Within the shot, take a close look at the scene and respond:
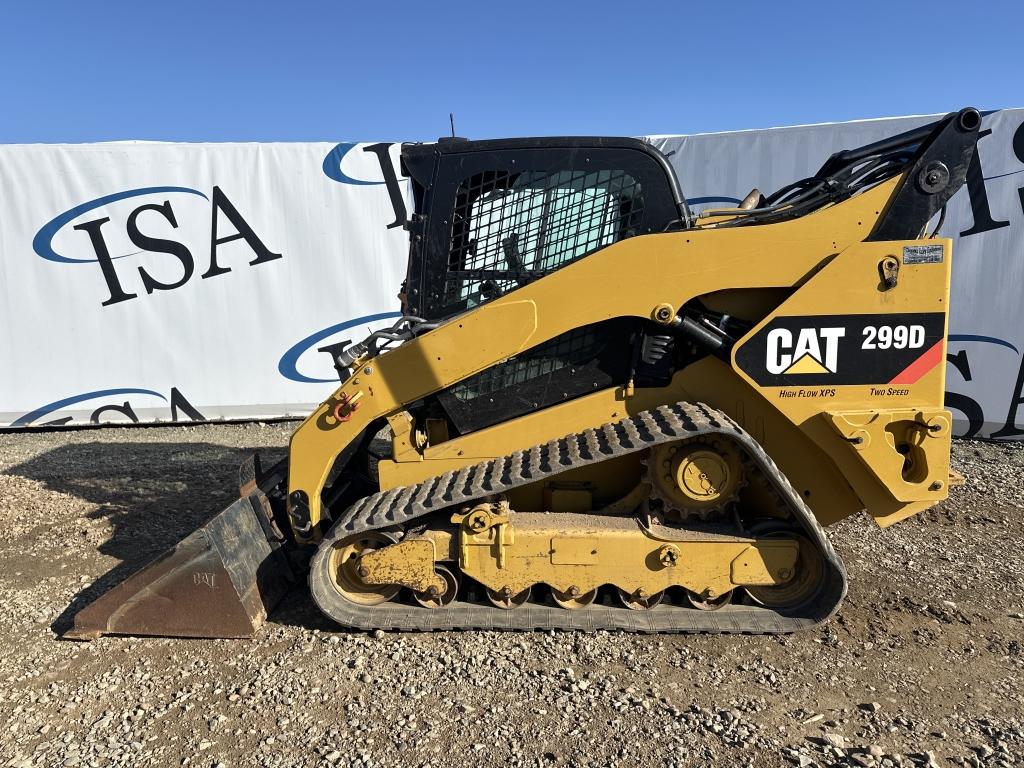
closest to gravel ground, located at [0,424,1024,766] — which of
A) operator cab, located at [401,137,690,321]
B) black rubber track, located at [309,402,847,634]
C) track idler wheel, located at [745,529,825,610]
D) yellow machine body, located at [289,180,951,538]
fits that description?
black rubber track, located at [309,402,847,634]

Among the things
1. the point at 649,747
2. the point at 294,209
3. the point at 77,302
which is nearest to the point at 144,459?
the point at 77,302

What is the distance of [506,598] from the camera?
3.33 metres

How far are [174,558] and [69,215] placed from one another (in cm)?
693

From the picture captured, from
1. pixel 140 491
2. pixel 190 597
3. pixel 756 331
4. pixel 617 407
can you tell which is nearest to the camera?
pixel 756 331

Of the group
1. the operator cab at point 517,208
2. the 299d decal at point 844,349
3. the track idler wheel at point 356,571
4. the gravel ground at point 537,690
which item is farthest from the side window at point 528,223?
the gravel ground at point 537,690

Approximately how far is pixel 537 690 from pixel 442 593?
2.31 feet

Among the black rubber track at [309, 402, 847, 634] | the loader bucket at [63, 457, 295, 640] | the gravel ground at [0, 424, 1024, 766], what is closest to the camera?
the gravel ground at [0, 424, 1024, 766]

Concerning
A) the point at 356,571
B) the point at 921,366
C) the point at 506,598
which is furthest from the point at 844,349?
the point at 356,571

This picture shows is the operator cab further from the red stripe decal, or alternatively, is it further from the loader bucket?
the loader bucket

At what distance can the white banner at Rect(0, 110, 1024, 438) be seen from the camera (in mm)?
8133

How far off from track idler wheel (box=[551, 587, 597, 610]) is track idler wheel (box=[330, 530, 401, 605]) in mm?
835

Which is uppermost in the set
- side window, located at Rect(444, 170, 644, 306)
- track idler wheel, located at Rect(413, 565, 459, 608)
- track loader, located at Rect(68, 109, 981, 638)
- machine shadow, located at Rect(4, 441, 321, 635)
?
side window, located at Rect(444, 170, 644, 306)

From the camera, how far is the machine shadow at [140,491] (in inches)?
163

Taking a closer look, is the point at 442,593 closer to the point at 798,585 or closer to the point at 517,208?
the point at 798,585
